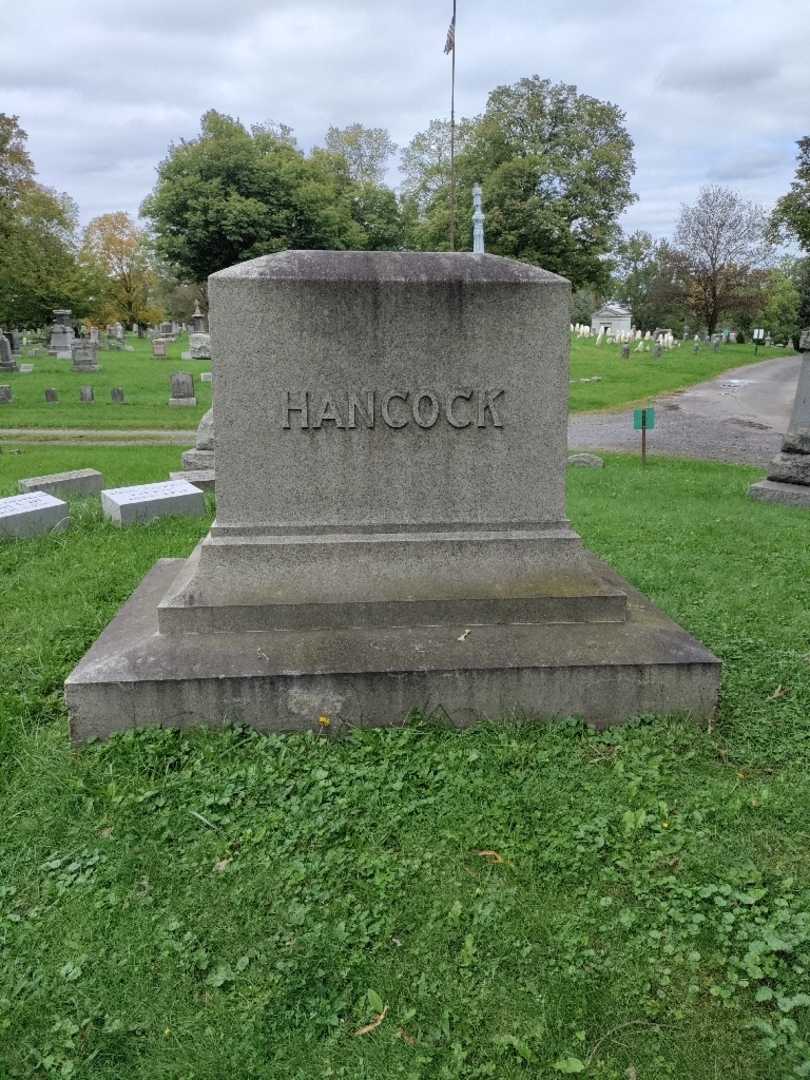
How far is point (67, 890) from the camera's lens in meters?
2.66

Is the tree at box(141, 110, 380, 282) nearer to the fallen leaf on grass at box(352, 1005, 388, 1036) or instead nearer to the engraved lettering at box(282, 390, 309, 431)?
the engraved lettering at box(282, 390, 309, 431)

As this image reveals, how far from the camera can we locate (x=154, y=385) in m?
26.0

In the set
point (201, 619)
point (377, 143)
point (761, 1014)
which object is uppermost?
point (377, 143)

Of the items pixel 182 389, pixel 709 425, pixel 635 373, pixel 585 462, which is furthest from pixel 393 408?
pixel 635 373

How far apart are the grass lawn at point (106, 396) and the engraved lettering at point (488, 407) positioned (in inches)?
583

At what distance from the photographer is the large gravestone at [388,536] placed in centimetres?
355

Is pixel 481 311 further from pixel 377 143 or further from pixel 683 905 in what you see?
pixel 377 143

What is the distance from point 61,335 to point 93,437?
26692 millimetres

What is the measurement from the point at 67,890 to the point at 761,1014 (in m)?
2.22

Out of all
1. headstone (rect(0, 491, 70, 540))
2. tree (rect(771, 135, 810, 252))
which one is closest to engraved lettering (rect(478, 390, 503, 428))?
headstone (rect(0, 491, 70, 540))

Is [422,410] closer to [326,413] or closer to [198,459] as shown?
Result: [326,413]

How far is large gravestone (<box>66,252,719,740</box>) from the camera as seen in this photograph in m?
3.55

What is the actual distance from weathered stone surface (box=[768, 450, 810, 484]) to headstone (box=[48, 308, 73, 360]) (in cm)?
3597

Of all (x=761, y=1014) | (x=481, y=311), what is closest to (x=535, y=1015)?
(x=761, y=1014)
